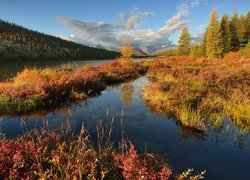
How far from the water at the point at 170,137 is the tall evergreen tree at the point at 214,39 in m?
47.0

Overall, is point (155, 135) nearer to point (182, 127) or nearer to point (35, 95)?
point (182, 127)

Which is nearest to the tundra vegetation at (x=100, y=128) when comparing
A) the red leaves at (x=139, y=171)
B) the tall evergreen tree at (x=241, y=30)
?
the red leaves at (x=139, y=171)

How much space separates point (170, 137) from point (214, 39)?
51176mm

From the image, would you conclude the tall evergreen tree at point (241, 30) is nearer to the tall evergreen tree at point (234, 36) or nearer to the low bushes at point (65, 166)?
the tall evergreen tree at point (234, 36)

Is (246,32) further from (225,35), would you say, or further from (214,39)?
(214,39)

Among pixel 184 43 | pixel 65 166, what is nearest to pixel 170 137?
pixel 65 166

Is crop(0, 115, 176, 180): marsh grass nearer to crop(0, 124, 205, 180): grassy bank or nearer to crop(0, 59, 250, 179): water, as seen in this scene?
crop(0, 124, 205, 180): grassy bank

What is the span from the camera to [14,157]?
13.8 ft

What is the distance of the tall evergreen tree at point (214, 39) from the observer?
52.6 m

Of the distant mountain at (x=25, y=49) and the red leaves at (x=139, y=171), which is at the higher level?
the distant mountain at (x=25, y=49)

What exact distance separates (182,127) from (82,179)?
567cm

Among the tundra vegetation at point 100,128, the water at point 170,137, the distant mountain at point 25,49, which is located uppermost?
the distant mountain at point 25,49

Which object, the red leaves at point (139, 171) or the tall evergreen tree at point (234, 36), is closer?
the red leaves at point (139, 171)

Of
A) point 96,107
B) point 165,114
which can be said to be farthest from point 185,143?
point 96,107
